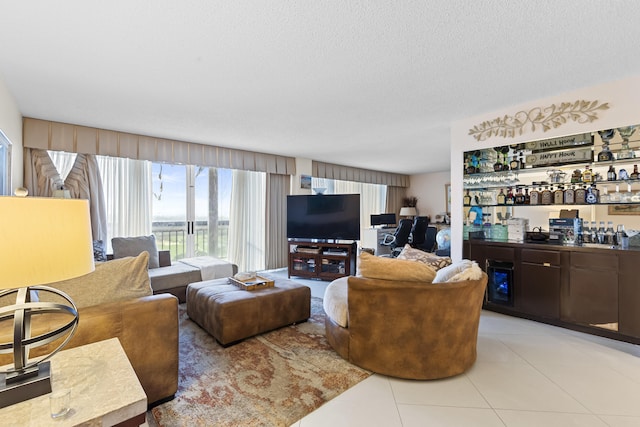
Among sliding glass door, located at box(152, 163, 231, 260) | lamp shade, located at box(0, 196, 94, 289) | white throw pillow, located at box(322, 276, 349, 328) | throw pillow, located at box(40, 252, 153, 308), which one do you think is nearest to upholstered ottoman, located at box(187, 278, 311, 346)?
white throw pillow, located at box(322, 276, 349, 328)

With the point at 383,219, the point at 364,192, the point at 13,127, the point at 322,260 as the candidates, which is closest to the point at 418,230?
the point at 383,219

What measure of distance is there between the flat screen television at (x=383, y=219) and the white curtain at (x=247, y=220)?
293 cm

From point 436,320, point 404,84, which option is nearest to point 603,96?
point 404,84

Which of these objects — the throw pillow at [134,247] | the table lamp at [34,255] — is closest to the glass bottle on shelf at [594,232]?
the table lamp at [34,255]

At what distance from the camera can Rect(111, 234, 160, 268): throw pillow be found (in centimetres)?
357

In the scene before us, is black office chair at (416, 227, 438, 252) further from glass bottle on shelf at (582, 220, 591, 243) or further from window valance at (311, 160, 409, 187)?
glass bottle on shelf at (582, 220, 591, 243)

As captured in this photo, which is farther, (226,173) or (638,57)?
(226,173)

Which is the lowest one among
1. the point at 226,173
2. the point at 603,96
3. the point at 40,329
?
the point at 40,329

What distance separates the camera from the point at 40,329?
128cm

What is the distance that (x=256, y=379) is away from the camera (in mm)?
1998

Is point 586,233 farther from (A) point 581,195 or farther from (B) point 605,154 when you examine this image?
(B) point 605,154

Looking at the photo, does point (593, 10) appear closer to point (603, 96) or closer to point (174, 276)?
point (603, 96)

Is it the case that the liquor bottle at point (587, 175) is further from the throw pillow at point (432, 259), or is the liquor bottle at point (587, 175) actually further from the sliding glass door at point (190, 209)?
the sliding glass door at point (190, 209)

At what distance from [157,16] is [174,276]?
2.70 meters
